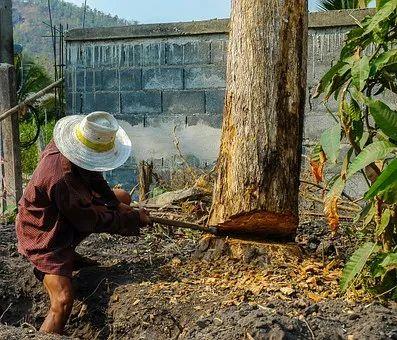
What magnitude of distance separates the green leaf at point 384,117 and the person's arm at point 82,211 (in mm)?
1678

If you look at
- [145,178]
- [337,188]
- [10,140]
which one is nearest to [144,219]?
[337,188]

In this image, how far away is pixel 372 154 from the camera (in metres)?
3.65

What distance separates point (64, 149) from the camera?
4.55 metres

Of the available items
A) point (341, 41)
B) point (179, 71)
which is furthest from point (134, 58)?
point (341, 41)

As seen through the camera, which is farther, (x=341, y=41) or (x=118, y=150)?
(x=341, y=41)

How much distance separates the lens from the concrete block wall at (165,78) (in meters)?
7.41

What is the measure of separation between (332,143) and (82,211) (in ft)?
4.54

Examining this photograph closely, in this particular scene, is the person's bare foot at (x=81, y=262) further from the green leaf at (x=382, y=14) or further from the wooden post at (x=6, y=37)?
the wooden post at (x=6, y=37)

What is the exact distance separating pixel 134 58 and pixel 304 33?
141 inches

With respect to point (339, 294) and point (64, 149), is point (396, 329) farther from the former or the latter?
point (64, 149)

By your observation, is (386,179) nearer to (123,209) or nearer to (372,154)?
(372,154)

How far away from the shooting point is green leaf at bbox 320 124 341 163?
3945 mm

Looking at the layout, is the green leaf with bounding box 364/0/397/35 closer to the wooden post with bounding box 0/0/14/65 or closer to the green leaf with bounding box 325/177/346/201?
the green leaf with bounding box 325/177/346/201

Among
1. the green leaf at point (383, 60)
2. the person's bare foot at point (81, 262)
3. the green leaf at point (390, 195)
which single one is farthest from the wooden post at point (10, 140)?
the green leaf at point (390, 195)
